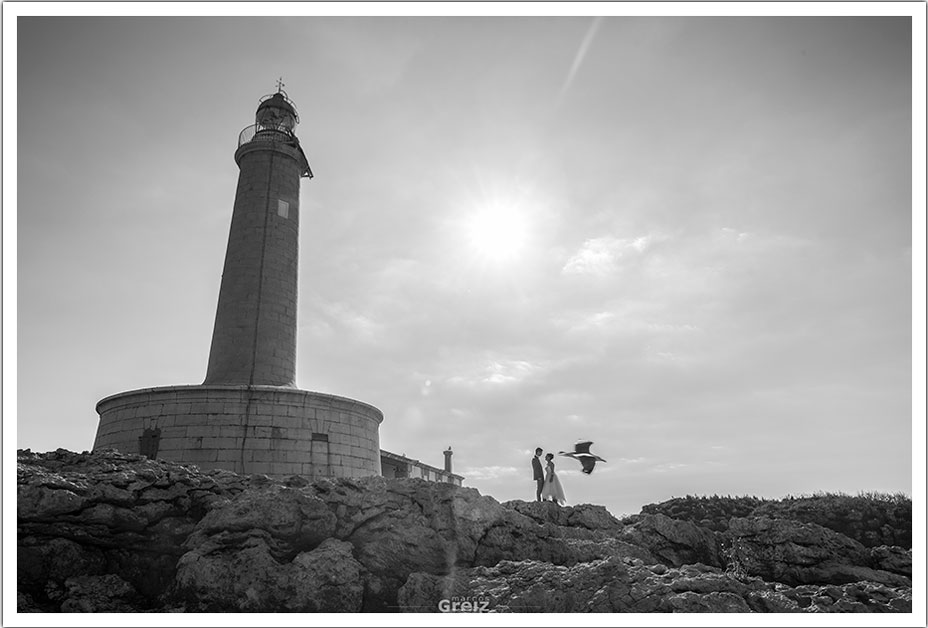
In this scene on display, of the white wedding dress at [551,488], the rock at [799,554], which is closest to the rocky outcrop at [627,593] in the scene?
the rock at [799,554]

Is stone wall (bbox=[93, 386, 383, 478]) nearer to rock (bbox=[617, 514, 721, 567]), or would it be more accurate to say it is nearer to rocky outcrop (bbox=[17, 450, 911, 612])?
rocky outcrop (bbox=[17, 450, 911, 612])

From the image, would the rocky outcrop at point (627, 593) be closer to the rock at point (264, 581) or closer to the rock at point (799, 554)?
the rock at point (799, 554)

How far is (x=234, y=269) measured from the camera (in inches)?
875

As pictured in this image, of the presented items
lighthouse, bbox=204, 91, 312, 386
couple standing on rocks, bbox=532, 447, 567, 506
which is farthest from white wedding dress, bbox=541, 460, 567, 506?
lighthouse, bbox=204, 91, 312, 386

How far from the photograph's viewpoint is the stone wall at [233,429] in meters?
17.8

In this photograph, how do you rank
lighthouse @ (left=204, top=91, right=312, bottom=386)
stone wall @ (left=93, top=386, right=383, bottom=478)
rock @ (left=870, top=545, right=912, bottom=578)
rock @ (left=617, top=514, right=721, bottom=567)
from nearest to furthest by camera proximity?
rock @ (left=870, top=545, right=912, bottom=578) → rock @ (left=617, top=514, right=721, bottom=567) → stone wall @ (left=93, top=386, right=383, bottom=478) → lighthouse @ (left=204, top=91, right=312, bottom=386)

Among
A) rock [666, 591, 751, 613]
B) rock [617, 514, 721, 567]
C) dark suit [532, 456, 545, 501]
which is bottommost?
rock [666, 591, 751, 613]

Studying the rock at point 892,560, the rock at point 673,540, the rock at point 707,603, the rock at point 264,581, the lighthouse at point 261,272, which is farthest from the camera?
the lighthouse at point 261,272

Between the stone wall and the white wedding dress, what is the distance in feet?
26.7

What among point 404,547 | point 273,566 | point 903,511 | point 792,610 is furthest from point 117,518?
point 903,511

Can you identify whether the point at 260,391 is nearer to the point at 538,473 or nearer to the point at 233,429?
the point at 233,429

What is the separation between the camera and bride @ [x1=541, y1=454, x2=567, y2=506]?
1361 centimetres

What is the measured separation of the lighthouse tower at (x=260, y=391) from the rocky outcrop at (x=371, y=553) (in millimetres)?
5895

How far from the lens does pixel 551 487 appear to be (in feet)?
44.7
